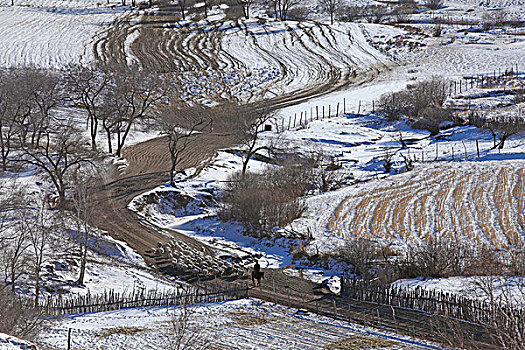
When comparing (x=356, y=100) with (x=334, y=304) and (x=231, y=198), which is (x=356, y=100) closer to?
(x=231, y=198)

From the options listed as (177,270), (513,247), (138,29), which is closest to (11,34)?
(138,29)

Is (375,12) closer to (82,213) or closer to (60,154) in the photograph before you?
(60,154)

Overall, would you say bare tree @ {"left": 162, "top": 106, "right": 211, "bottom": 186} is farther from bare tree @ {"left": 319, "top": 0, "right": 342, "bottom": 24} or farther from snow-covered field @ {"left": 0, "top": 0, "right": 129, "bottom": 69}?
bare tree @ {"left": 319, "top": 0, "right": 342, "bottom": 24}

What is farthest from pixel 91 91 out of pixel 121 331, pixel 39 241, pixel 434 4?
pixel 434 4

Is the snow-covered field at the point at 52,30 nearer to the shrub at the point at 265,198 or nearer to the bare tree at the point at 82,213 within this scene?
the bare tree at the point at 82,213

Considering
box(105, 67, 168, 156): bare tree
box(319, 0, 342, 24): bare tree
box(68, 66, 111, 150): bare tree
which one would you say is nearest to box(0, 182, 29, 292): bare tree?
box(68, 66, 111, 150): bare tree

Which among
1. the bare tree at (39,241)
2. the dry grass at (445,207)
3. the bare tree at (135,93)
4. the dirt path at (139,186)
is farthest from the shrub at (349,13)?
the bare tree at (39,241)
